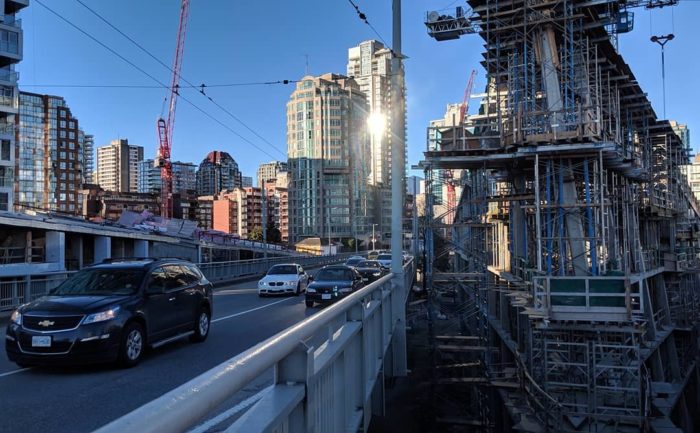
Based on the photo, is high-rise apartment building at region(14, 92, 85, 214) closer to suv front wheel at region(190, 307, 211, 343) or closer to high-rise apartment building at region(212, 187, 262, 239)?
high-rise apartment building at region(212, 187, 262, 239)

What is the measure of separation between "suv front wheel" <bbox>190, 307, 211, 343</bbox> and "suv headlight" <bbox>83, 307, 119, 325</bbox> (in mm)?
2752

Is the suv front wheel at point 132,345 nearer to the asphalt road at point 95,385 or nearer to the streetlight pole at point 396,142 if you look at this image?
the asphalt road at point 95,385

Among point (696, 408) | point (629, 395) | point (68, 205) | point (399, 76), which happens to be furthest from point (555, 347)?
point (68, 205)

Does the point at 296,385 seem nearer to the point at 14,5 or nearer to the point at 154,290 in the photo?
the point at 154,290

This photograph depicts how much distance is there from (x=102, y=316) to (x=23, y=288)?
39.1 ft

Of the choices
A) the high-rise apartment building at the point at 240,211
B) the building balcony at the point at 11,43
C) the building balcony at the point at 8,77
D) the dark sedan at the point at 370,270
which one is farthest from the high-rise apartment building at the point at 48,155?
the dark sedan at the point at 370,270

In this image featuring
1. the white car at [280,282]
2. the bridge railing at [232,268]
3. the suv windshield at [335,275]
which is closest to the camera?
the suv windshield at [335,275]

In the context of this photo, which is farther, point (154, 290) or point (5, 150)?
point (5, 150)

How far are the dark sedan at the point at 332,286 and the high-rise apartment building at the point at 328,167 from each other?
10121cm

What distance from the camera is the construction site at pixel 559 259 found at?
16.2 m

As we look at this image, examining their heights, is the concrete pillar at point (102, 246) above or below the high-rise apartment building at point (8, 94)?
below

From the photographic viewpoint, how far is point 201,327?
11398mm

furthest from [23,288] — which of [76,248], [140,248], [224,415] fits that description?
[140,248]

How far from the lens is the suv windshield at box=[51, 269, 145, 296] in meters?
9.28
